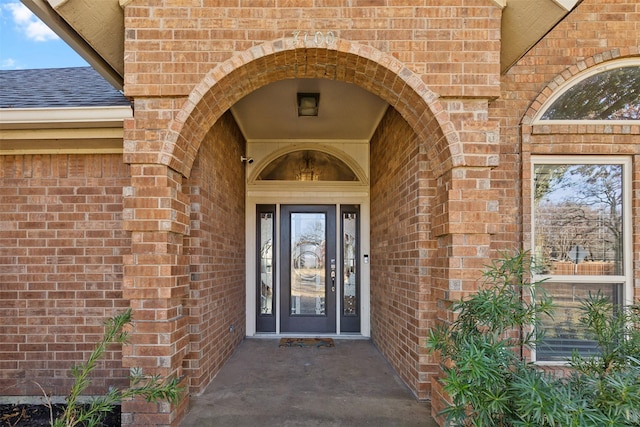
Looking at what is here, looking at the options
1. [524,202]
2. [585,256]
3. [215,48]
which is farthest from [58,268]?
[585,256]

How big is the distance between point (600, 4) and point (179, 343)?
4453mm

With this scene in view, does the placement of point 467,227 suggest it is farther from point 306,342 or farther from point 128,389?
point 306,342

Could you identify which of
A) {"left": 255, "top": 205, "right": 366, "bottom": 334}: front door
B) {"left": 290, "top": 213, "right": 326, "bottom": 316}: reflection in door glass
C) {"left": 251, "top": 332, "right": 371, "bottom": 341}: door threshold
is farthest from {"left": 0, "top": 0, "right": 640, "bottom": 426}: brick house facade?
{"left": 290, "top": 213, "right": 326, "bottom": 316}: reflection in door glass

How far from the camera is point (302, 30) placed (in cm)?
267

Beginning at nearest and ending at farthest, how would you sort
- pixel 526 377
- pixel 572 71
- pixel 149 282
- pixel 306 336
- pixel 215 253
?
pixel 526 377 < pixel 149 282 < pixel 572 71 < pixel 215 253 < pixel 306 336

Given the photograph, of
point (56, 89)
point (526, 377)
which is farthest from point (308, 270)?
point (526, 377)

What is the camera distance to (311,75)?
298 centimetres

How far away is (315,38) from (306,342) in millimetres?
3954

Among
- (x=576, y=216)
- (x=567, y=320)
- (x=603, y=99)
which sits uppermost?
(x=603, y=99)

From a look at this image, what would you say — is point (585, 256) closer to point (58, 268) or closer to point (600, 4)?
point (600, 4)

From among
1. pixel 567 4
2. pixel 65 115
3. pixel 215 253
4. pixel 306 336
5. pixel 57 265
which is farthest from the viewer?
pixel 306 336

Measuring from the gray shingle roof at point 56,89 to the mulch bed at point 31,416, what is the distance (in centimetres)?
257

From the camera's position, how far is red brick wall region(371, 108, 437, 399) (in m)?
3.34

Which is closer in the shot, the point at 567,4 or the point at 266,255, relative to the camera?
the point at 567,4
